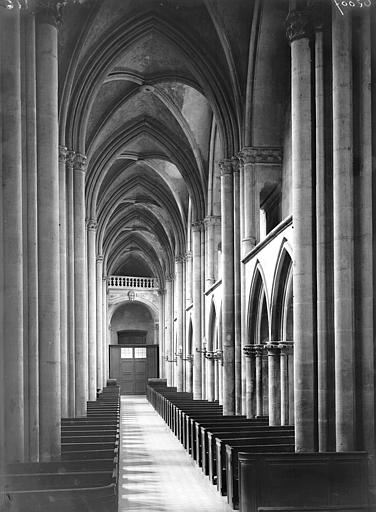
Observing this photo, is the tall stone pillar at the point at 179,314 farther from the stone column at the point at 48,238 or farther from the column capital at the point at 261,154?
the stone column at the point at 48,238

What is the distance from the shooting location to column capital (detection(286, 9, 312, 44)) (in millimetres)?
12352

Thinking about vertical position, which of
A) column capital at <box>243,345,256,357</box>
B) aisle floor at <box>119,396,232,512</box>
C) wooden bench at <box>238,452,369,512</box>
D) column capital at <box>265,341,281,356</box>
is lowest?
aisle floor at <box>119,396,232,512</box>

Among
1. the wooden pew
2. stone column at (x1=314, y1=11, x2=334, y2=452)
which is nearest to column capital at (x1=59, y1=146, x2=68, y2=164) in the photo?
stone column at (x1=314, y1=11, x2=334, y2=452)

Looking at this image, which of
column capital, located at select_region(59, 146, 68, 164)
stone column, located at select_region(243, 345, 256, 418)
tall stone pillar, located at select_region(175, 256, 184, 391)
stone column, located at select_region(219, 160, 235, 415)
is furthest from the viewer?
tall stone pillar, located at select_region(175, 256, 184, 391)

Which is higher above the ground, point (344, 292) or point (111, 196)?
point (111, 196)

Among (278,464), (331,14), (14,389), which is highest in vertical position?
(331,14)

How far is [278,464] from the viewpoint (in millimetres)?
9422

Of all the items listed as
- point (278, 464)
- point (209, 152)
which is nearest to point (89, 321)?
point (209, 152)

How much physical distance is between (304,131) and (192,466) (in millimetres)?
7942

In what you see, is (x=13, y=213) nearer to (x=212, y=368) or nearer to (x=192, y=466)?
(x=192, y=466)

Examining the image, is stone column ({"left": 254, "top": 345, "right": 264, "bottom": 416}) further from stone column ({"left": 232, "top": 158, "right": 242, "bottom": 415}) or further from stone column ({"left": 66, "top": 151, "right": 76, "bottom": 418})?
stone column ({"left": 66, "top": 151, "right": 76, "bottom": 418})

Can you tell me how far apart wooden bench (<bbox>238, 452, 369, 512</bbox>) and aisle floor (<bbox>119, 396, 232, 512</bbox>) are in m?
2.05

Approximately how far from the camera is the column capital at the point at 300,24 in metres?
12.4

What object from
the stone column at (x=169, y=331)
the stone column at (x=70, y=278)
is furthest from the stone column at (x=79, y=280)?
the stone column at (x=169, y=331)
